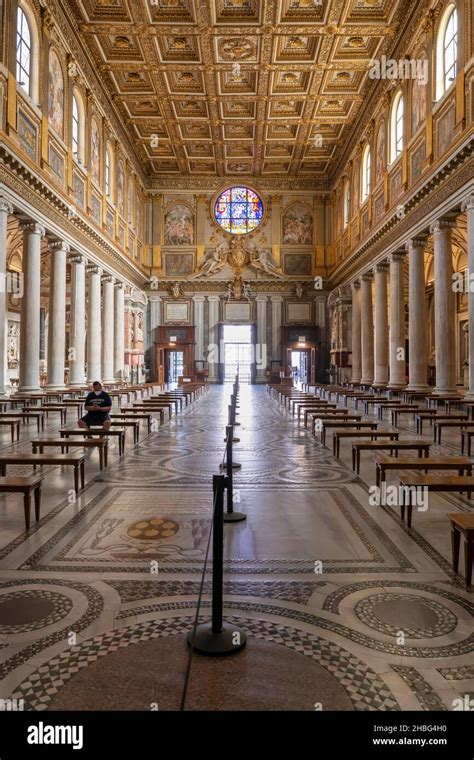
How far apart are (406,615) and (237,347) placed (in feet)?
104

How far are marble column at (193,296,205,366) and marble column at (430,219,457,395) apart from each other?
20332mm

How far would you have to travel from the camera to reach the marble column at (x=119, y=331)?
26.9 metres

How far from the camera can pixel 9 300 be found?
93.0 feet

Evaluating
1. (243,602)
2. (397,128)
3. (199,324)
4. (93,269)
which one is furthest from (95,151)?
(243,602)

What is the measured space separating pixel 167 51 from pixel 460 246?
53.2 ft

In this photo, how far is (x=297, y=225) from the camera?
3450cm

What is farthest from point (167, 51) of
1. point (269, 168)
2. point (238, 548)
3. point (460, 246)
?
point (238, 548)

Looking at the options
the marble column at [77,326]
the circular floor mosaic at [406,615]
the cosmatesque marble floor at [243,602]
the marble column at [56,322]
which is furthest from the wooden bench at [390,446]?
the marble column at [77,326]

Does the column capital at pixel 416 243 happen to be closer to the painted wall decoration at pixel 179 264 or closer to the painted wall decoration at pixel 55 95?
the painted wall decoration at pixel 55 95

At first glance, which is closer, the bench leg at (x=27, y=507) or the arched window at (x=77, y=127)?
the bench leg at (x=27, y=507)

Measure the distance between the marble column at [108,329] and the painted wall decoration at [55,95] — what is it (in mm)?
8201

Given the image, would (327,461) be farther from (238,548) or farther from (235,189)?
(235,189)

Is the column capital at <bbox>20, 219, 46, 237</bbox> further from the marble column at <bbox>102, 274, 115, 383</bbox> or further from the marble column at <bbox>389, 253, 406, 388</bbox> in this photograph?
the marble column at <bbox>389, 253, 406, 388</bbox>

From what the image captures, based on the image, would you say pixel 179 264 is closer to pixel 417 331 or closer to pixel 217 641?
pixel 417 331
